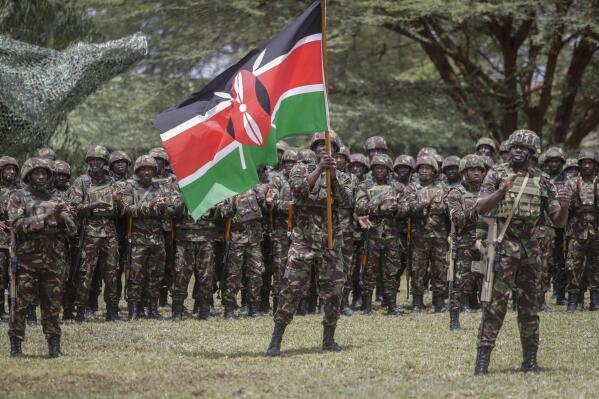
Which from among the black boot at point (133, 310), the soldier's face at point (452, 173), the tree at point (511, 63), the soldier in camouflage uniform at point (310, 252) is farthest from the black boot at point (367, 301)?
the tree at point (511, 63)

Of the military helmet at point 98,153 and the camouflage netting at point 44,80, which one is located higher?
the camouflage netting at point 44,80

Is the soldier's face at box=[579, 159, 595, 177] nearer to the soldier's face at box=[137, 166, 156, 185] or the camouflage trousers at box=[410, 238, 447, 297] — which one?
the camouflage trousers at box=[410, 238, 447, 297]

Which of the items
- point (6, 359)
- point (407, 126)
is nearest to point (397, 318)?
point (6, 359)

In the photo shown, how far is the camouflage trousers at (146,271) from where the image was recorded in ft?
49.1

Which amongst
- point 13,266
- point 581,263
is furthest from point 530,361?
point 581,263

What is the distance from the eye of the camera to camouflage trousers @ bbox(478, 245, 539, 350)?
9.96 metres

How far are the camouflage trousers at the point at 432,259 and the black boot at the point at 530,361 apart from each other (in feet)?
18.2

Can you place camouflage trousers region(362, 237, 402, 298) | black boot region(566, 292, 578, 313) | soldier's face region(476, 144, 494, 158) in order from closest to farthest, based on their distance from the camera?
1. camouflage trousers region(362, 237, 402, 298)
2. black boot region(566, 292, 578, 313)
3. soldier's face region(476, 144, 494, 158)

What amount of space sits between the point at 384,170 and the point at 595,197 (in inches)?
134

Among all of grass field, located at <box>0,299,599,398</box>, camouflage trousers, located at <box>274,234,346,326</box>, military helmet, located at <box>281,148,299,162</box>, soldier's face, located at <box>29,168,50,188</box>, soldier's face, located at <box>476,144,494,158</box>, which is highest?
soldier's face, located at <box>476,144,494,158</box>

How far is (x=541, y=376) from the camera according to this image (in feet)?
33.3

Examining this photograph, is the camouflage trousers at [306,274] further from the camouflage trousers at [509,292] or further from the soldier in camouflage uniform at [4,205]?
the soldier in camouflage uniform at [4,205]

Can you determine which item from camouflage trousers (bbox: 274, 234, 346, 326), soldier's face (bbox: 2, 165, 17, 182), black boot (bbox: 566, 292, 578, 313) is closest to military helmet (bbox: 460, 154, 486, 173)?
black boot (bbox: 566, 292, 578, 313)

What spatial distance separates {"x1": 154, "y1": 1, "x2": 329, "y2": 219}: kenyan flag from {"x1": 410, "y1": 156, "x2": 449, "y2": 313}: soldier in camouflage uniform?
5192mm
